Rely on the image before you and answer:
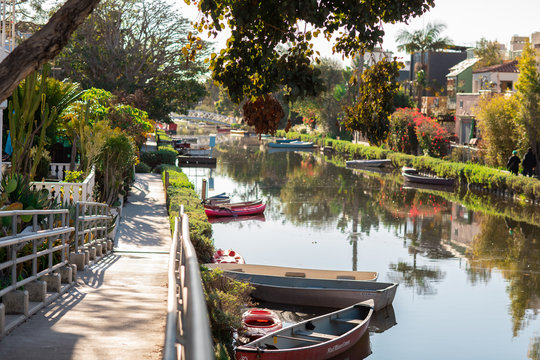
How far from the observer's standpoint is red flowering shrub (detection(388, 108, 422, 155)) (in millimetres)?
65312

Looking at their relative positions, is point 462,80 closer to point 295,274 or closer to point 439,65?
point 439,65

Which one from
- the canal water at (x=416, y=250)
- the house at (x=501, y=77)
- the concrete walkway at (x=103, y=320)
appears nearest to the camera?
the concrete walkway at (x=103, y=320)

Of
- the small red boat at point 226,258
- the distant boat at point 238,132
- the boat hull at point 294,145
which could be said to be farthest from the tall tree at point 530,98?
the distant boat at point 238,132

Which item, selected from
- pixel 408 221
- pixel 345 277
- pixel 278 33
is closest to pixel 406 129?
pixel 408 221

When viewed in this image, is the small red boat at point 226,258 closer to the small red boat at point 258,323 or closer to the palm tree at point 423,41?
the small red boat at point 258,323

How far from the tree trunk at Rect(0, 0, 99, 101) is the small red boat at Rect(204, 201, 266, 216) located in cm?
3169

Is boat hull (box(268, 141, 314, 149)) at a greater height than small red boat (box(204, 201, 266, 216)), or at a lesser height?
greater

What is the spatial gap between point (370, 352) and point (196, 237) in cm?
579

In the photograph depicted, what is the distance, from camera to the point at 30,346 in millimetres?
6703

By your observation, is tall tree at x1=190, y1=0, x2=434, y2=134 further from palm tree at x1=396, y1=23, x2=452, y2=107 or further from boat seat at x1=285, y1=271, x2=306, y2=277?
palm tree at x1=396, y1=23, x2=452, y2=107

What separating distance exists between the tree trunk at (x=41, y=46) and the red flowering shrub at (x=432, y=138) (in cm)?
5580

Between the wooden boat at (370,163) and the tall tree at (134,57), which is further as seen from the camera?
the wooden boat at (370,163)

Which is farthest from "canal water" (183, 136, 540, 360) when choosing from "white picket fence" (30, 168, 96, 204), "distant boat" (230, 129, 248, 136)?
"distant boat" (230, 129, 248, 136)

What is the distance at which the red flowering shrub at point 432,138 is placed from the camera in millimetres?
60750
